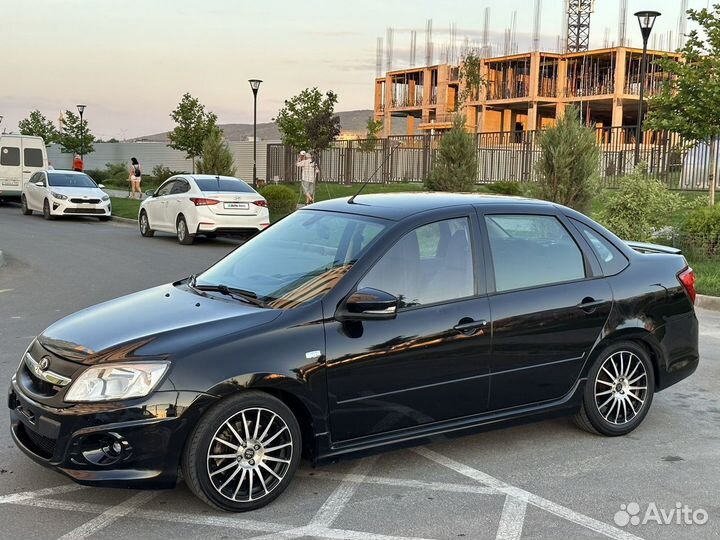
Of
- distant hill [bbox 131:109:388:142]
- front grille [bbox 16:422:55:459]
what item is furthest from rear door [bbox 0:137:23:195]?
distant hill [bbox 131:109:388:142]

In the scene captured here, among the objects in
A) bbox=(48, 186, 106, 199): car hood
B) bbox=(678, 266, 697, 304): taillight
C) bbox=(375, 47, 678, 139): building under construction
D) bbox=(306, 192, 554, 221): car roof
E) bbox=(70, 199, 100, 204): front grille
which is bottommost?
bbox=(70, 199, 100, 204): front grille

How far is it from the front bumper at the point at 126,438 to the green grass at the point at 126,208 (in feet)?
70.9

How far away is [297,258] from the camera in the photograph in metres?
4.98

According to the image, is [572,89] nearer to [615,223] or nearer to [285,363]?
[615,223]

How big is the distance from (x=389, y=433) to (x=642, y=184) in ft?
36.4

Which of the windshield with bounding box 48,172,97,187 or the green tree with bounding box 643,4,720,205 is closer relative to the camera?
the green tree with bounding box 643,4,720,205

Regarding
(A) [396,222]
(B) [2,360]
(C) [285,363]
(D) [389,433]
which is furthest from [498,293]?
(B) [2,360]

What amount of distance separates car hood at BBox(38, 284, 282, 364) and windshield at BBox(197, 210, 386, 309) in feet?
0.77

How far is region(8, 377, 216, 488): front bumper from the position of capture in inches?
154

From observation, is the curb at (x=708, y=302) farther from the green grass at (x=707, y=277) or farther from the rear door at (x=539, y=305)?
the rear door at (x=539, y=305)

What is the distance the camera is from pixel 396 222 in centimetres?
482

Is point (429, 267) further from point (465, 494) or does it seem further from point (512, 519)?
point (512, 519)

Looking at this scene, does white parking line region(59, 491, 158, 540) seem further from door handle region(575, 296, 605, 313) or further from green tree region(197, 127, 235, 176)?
green tree region(197, 127, 235, 176)

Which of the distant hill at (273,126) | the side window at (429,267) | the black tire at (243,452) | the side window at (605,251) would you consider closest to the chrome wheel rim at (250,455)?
the black tire at (243,452)
